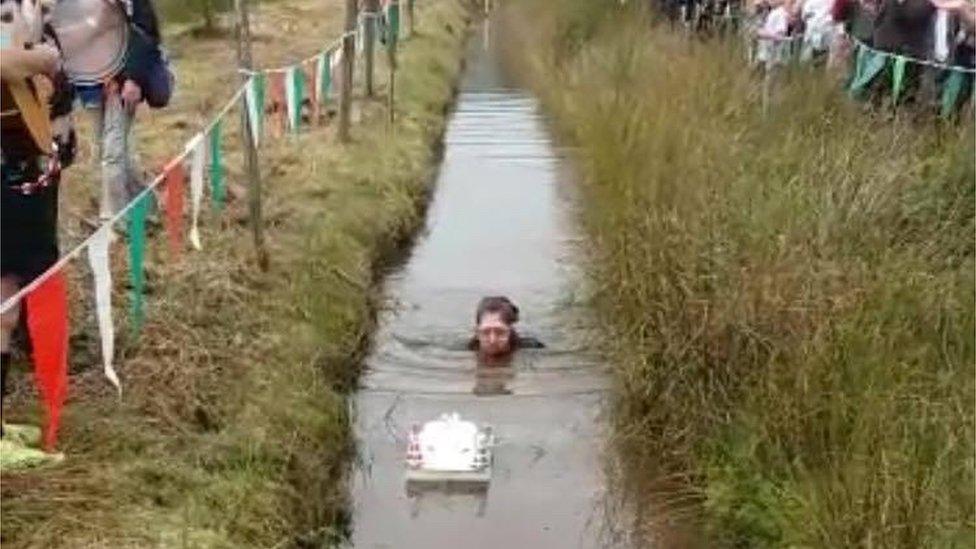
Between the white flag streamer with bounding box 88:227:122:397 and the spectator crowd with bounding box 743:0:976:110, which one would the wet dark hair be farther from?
the white flag streamer with bounding box 88:227:122:397

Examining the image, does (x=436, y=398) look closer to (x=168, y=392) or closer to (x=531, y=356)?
(x=531, y=356)

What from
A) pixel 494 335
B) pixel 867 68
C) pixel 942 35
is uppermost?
pixel 942 35

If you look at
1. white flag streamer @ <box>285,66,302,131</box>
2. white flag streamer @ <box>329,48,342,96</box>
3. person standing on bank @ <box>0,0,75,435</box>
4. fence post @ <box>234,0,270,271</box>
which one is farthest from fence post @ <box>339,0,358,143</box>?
person standing on bank @ <box>0,0,75,435</box>

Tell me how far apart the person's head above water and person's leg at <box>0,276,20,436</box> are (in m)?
3.54

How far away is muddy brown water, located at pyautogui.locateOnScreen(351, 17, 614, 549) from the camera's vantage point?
7195 mm

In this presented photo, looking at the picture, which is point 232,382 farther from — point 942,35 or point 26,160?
point 942,35

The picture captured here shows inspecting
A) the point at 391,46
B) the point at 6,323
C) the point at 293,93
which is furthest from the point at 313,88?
the point at 6,323

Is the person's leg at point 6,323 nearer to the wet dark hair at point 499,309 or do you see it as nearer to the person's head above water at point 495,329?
the person's head above water at point 495,329

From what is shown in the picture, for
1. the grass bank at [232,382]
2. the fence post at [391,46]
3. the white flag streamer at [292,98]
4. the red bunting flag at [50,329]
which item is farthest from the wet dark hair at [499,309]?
the fence post at [391,46]

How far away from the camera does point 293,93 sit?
11.3 meters

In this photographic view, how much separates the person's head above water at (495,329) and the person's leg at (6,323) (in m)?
3.54

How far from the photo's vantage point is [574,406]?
28.1 ft

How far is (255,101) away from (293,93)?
5.55 feet

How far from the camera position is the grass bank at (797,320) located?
574 centimetres
